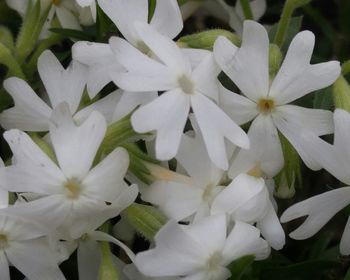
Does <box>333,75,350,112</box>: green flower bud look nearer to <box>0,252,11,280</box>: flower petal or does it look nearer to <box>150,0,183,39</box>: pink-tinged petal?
<box>150,0,183,39</box>: pink-tinged petal

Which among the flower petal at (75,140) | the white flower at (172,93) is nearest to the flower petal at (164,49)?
the white flower at (172,93)

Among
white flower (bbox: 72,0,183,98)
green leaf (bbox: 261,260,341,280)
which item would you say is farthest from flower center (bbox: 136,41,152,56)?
green leaf (bbox: 261,260,341,280)

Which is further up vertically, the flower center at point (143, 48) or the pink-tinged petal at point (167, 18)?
the pink-tinged petal at point (167, 18)

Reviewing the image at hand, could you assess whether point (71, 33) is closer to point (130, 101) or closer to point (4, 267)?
point (130, 101)

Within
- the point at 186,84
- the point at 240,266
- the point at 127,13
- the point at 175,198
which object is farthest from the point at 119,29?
the point at 240,266

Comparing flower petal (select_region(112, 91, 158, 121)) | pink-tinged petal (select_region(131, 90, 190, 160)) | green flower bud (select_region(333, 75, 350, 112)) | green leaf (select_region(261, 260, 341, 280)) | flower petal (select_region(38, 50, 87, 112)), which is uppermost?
flower petal (select_region(38, 50, 87, 112))

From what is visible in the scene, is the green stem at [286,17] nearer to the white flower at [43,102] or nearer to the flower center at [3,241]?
the white flower at [43,102]
